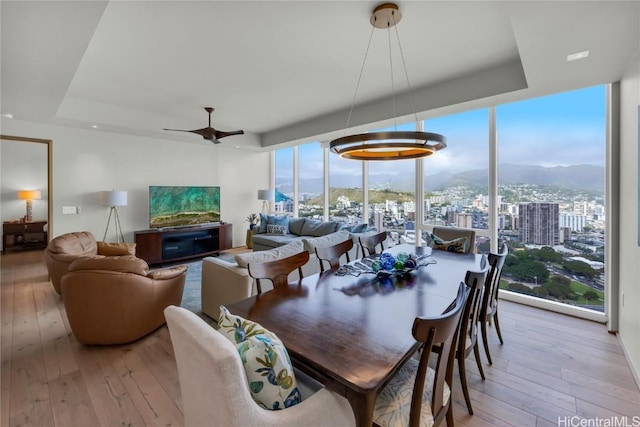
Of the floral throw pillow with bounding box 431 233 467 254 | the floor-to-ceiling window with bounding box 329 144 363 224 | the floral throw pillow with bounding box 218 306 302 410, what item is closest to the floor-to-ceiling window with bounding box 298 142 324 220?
the floor-to-ceiling window with bounding box 329 144 363 224

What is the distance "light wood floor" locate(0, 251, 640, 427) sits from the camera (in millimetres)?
1819

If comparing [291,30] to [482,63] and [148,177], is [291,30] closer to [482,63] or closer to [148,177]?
[482,63]

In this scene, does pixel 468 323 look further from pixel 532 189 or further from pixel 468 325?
pixel 532 189

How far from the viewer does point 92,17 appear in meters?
1.91

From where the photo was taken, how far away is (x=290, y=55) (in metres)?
2.97

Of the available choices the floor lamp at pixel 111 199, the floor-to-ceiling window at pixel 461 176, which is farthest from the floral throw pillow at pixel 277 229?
the floor-to-ceiling window at pixel 461 176

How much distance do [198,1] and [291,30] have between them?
0.76 metres

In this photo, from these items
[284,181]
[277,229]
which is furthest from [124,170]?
[284,181]

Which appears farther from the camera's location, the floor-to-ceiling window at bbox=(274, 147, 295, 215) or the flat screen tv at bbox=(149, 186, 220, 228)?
the floor-to-ceiling window at bbox=(274, 147, 295, 215)

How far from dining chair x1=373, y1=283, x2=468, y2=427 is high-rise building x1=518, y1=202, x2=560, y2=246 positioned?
10.0 feet

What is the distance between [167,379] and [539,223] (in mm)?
4382

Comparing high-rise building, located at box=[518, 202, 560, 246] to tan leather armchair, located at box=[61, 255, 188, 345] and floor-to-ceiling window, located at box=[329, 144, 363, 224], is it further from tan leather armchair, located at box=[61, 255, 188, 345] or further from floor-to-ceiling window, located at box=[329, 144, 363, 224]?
tan leather armchair, located at box=[61, 255, 188, 345]

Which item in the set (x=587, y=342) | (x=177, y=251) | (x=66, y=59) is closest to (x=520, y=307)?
(x=587, y=342)

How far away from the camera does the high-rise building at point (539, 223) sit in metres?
3.53
